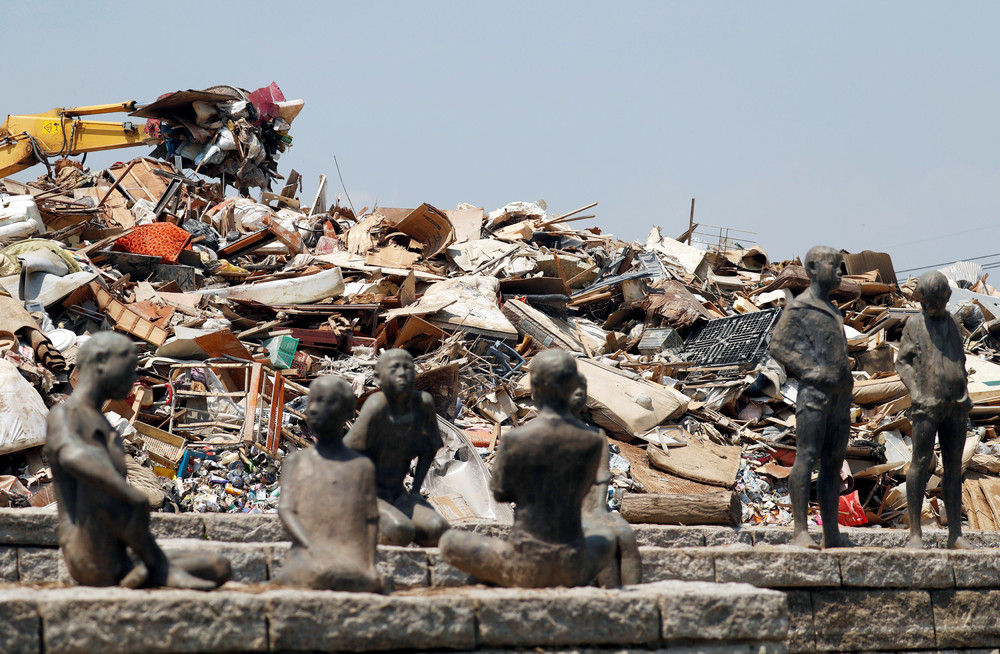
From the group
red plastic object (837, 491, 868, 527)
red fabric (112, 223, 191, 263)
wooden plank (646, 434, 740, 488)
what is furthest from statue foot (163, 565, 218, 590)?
red fabric (112, 223, 191, 263)

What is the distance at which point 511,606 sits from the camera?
454cm

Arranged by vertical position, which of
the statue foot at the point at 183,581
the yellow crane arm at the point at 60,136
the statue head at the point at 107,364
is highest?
the yellow crane arm at the point at 60,136

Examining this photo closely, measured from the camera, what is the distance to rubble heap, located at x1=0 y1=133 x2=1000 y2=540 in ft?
36.8

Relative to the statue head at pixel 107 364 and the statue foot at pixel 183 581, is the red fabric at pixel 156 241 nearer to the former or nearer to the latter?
the statue head at pixel 107 364

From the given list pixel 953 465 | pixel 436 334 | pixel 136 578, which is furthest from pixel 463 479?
pixel 136 578

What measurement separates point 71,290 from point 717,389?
9.10 meters

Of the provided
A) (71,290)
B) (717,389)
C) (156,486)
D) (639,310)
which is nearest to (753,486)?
(717,389)

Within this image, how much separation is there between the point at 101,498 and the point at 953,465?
640 centimetres

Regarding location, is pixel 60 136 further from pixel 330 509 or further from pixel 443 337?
pixel 330 509

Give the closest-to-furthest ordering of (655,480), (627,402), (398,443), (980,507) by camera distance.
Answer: (398,443), (655,480), (980,507), (627,402)

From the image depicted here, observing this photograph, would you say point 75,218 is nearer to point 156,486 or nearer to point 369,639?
point 156,486

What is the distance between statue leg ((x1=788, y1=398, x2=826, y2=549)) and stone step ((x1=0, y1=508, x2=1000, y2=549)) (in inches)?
17.4

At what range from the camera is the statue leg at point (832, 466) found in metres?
7.34

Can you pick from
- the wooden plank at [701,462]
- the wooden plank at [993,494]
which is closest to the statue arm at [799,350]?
the wooden plank at [701,462]
